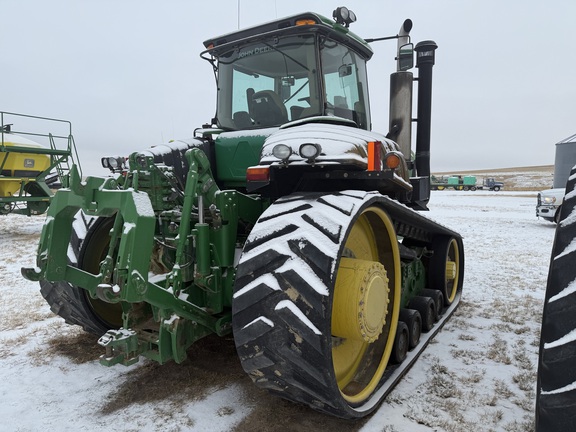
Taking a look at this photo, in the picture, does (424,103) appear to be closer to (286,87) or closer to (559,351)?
(286,87)

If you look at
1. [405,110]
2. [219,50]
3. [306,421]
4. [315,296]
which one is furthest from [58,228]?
[405,110]

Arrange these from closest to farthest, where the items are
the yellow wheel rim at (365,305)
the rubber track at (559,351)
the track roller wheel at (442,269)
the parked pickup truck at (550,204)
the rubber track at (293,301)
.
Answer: the rubber track at (559,351), the rubber track at (293,301), the yellow wheel rim at (365,305), the track roller wheel at (442,269), the parked pickup truck at (550,204)

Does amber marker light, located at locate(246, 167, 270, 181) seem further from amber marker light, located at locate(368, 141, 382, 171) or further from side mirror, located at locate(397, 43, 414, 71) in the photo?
side mirror, located at locate(397, 43, 414, 71)

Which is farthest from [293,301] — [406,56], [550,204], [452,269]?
[550,204]

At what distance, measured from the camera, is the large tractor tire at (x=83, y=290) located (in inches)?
137

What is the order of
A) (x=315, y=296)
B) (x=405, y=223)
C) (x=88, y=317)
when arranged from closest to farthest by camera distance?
(x=315, y=296) < (x=88, y=317) < (x=405, y=223)

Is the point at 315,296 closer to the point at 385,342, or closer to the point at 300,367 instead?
the point at 300,367

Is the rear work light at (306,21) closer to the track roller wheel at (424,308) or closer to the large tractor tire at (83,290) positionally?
the large tractor tire at (83,290)

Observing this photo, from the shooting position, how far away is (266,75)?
3895 millimetres

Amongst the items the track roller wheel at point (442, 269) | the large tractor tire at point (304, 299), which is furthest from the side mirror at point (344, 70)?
the track roller wheel at point (442, 269)

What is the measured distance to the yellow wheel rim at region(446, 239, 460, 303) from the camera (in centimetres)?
512

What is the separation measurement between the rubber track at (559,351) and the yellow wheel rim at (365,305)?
105 cm

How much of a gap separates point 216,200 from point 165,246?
22.0 inches

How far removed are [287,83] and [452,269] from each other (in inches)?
118
